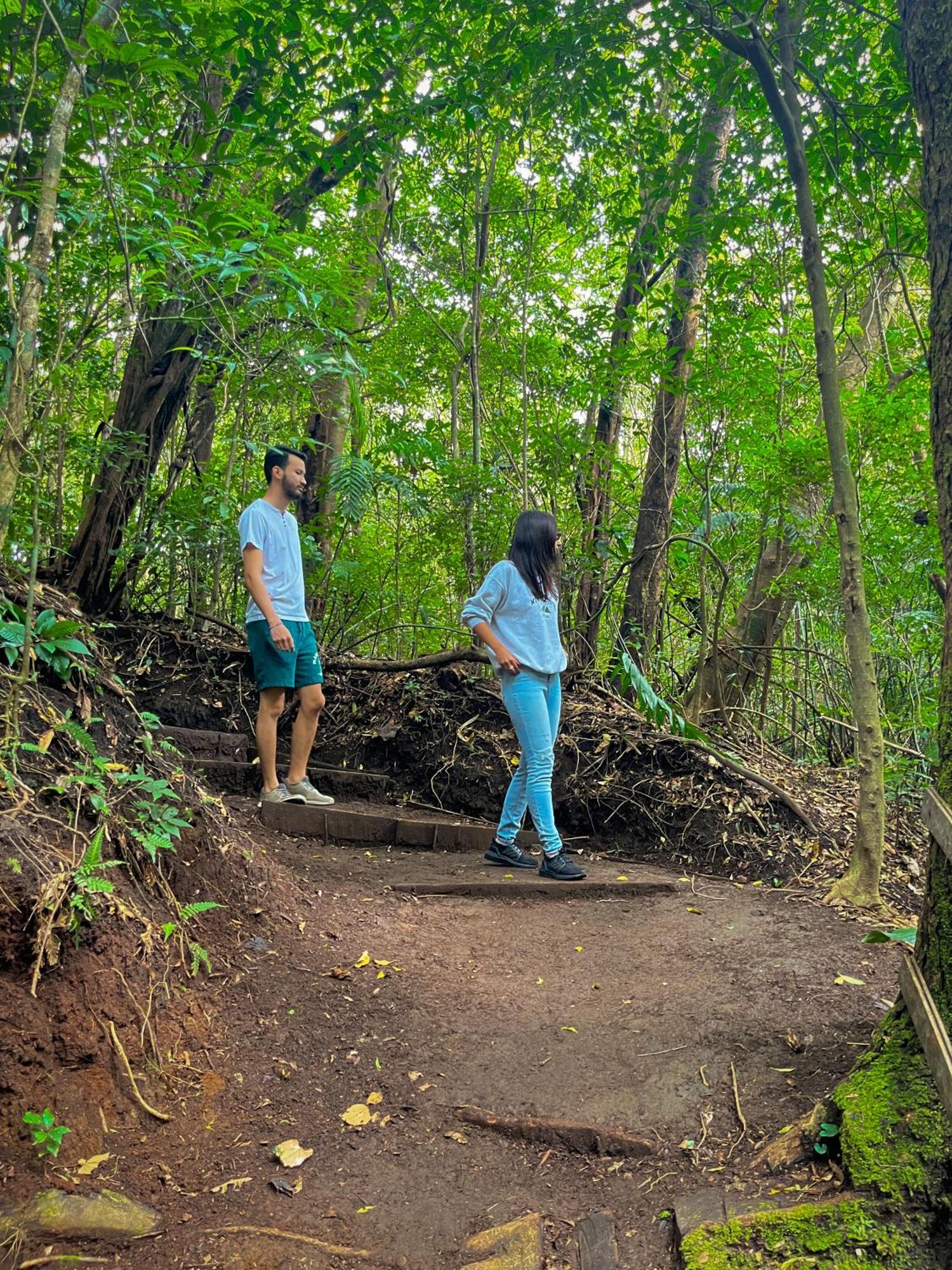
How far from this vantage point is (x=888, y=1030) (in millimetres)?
2193

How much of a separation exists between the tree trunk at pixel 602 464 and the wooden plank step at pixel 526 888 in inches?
97.2

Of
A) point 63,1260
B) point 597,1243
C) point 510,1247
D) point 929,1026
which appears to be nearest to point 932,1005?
point 929,1026

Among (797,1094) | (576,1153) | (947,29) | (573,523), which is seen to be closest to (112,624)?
(573,523)

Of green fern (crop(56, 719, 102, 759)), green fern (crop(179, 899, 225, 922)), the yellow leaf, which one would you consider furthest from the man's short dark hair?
the yellow leaf

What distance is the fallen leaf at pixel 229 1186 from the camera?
213 centimetres

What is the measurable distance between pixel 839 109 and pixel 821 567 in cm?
376

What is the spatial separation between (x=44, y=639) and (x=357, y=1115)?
2177mm

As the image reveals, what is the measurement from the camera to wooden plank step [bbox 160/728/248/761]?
5.28m

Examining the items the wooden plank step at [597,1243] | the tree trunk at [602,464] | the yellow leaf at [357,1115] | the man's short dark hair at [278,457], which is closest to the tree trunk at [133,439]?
the man's short dark hair at [278,457]

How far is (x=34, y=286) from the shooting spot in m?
2.64

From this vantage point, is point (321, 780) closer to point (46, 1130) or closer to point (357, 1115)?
point (357, 1115)

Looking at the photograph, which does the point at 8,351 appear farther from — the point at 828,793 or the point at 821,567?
the point at 821,567

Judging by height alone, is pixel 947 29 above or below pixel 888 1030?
above

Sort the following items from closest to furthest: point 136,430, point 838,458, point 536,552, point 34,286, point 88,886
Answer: point 88,886
point 34,286
point 838,458
point 536,552
point 136,430
